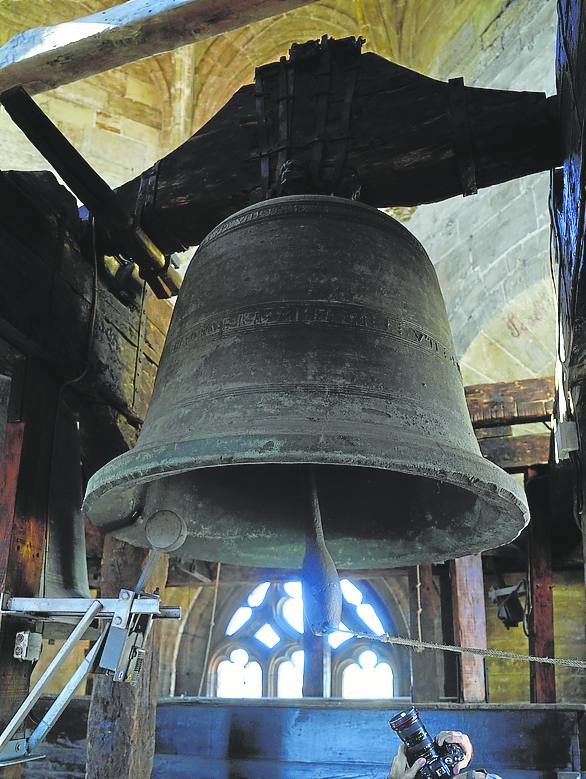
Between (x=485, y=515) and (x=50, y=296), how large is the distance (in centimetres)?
155

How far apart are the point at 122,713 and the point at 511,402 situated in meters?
2.78

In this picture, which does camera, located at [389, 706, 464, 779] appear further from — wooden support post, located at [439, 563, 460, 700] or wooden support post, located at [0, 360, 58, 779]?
wooden support post, located at [439, 563, 460, 700]

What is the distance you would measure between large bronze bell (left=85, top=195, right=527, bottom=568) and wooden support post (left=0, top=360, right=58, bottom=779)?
0.37 metres

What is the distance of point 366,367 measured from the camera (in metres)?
1.91

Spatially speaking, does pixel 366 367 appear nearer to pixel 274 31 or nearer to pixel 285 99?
pixel 285 99

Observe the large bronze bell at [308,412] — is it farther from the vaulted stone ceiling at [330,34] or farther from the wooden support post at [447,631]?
the vaulted stone ceiling at [330,34]

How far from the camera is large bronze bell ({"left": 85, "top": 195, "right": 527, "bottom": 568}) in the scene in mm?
1730

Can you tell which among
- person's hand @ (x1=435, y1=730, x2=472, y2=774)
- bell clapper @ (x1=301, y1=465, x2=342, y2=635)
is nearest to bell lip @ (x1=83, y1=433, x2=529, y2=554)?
bell clapper @ (x1=301, y1=465, x2=342, y2=635)

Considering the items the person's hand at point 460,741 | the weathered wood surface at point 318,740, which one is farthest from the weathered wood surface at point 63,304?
the weathered wood surface at point 318,740

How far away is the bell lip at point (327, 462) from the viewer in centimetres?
161

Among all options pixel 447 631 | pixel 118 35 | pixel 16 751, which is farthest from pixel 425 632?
pixel 118 35

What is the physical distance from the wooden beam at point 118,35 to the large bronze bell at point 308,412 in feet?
1.67

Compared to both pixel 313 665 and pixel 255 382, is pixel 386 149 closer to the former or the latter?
pixel 255 382

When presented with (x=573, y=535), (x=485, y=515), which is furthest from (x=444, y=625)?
(x=485, y=515)
